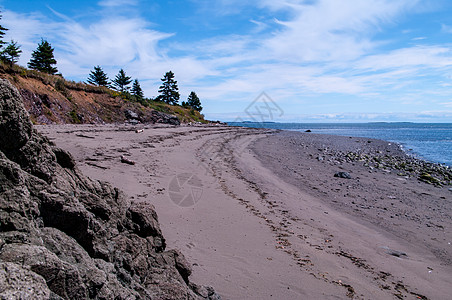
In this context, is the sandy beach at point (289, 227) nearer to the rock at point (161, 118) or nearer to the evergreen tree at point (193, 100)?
the rock at point (161, 118)

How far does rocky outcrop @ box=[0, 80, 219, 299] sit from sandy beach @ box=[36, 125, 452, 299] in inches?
42.2

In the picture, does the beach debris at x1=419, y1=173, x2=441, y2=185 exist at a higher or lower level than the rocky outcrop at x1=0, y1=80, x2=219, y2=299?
lower

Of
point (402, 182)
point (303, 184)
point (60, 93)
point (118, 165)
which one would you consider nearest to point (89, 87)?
point (60, 93)

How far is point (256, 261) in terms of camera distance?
4355mm

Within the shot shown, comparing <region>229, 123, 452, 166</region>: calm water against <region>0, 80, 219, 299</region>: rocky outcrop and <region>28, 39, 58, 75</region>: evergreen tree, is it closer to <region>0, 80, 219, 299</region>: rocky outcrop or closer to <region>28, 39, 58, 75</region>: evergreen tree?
<region>0, 80, 219, 299</region>: rocky outcrop

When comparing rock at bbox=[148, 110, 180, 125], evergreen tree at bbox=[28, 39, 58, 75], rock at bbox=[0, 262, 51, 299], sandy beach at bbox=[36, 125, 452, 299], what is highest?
evergreen tree at bbox=[28, 39, 58, 75]

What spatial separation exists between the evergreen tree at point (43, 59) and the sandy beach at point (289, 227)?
29.4 metres

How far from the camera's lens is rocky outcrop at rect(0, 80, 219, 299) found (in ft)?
5.64

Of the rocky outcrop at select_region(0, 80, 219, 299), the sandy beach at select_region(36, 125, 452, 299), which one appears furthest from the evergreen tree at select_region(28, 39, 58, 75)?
the rocky outcrop at select_region(0, 80, 219, 299)

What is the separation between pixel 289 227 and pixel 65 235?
4.61m

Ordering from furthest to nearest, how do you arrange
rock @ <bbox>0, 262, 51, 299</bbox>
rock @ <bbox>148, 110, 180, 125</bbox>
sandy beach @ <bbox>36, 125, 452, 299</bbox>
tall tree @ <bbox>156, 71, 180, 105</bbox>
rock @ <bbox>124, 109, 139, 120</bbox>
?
tall tree @ <bbox>156, 71, 180, 105</bbox>, rock @ <bbox>148, 110, 180, 125</bbox>, rock @ <bbox>124, 109, 139, 120</bbox>, sandy beach @ <bbox>36, 125, 452, 299</bbox>, rock @ <bbox>0, 262, 51, 299</bbox>

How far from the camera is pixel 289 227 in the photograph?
5.88 m

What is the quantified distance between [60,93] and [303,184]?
22799 mm

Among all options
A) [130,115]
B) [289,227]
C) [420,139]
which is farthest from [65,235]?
[420,139]
